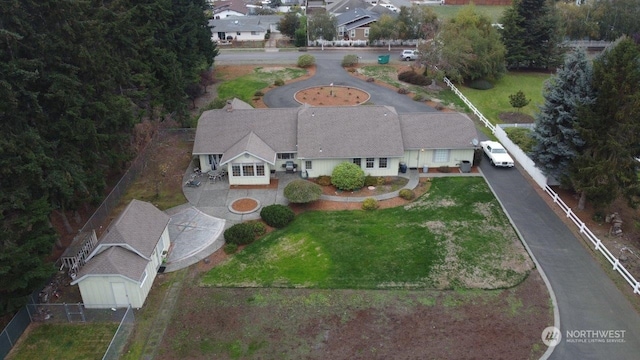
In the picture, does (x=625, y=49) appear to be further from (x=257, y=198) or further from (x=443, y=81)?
(x=443, y=81)

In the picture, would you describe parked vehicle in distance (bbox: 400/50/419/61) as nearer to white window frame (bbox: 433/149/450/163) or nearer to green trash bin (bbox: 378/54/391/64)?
green trash bin (bbox: 378/54/391/64)

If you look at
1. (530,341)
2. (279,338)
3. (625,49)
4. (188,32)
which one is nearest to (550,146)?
(625,49)

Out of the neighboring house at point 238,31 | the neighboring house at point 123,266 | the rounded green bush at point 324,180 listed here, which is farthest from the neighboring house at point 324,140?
the neighboring house at point 238,31

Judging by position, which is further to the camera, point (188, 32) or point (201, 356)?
point (188, 32)

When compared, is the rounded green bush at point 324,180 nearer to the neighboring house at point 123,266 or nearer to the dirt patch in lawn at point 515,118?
the neighboring house at point 123,266

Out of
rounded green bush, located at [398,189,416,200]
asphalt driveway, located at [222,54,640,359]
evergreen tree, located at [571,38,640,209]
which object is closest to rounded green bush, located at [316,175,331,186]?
rounded green bush, located at [398,189,416,200]

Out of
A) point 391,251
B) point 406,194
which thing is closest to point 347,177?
point 406,194
